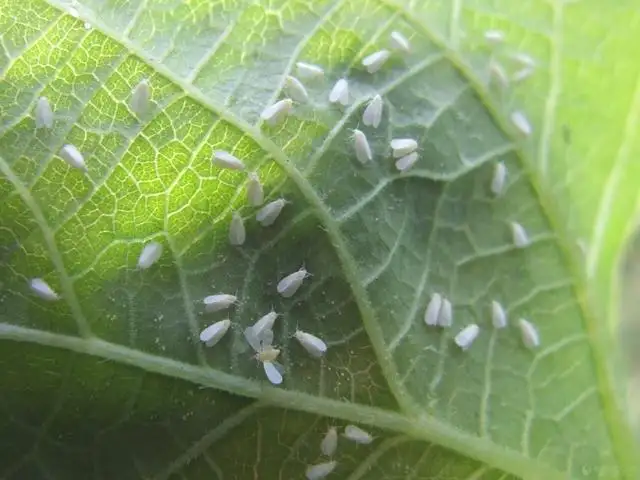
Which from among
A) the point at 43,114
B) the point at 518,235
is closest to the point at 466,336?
the point at 518,235

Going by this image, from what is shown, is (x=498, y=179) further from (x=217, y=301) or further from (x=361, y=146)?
(x=217, y=301)

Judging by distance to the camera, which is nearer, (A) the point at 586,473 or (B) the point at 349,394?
(B) the point at 349,394

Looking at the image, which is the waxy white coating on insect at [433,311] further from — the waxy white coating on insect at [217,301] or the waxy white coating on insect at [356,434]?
the waxy white coating on insect at [217,301]

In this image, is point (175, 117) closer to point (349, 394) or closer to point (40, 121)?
point (40, 121)

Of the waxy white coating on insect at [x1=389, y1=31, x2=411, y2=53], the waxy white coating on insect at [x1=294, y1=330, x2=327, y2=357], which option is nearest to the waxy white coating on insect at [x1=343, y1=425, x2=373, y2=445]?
the waxy white coating on insect at [x1=294, y1=330, x2=327, y2=357]

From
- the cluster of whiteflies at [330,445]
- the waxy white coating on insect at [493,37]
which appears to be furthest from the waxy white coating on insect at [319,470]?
the waxy white coating on insect at [493,37]

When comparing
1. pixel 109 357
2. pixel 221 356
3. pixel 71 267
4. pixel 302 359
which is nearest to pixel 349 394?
pixel 302 359

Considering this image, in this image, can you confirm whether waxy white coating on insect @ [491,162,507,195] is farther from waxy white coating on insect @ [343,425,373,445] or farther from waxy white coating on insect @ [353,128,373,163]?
waxy white coating on insect @ [343,425,373,445]

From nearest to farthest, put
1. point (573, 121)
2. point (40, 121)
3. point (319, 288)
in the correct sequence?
point (40, 121)
point (319, 288)
point (573, 121)
